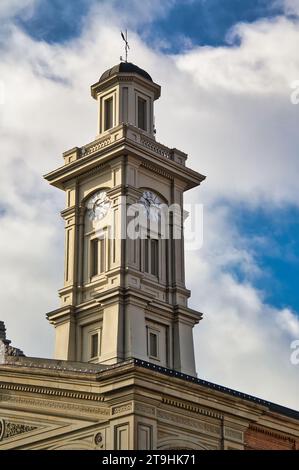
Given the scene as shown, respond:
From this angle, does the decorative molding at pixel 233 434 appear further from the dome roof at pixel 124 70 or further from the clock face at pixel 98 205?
the dome roof at pixel 124 70

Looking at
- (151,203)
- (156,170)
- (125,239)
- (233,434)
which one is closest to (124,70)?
(156,170)

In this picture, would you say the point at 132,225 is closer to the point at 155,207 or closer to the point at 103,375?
the point at 155,207

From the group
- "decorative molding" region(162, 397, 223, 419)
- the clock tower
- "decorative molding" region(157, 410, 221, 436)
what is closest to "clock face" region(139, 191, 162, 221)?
the clock tower

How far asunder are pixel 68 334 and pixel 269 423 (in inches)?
612

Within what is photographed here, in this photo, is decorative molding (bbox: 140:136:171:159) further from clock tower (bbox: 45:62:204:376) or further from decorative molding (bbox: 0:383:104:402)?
decorative molding (bbox: 0:383:104:402)

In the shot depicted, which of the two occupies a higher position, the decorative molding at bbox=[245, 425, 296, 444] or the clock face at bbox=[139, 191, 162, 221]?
the clock face at bbox=[139, 191, 162, 221]

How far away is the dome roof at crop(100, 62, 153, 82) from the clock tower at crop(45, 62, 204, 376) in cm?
9

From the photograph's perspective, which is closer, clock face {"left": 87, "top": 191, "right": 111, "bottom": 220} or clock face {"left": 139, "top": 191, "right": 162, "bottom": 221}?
clock face {"left": 87, "top": 191, "right": 111, "bottom": 220}

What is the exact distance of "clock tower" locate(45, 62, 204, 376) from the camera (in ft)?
190

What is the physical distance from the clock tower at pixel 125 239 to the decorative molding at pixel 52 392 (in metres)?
10.6

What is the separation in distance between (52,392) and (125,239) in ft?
52.5

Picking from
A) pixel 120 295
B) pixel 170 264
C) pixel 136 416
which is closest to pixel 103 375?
Result: pixel 136 416

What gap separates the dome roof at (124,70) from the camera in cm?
6431

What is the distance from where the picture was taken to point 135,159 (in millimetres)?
61094
